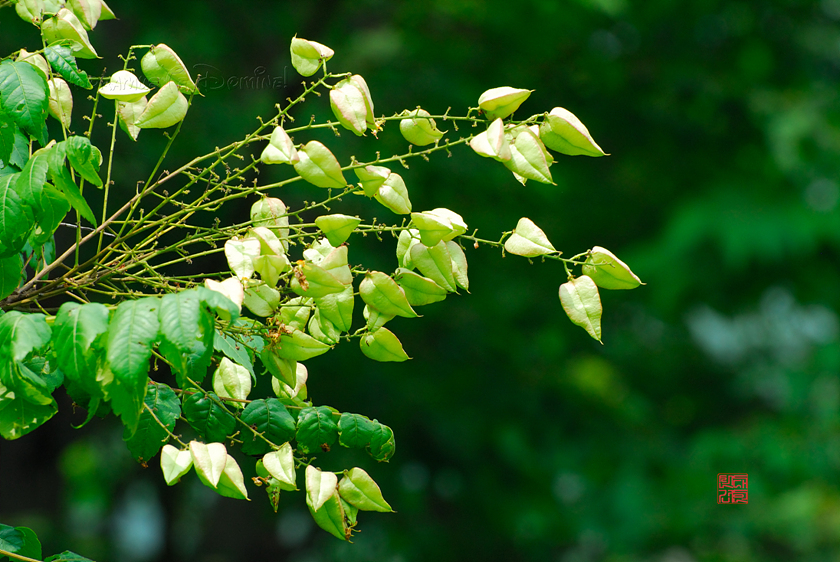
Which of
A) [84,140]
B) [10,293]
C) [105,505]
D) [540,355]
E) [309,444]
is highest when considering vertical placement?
[84,140]

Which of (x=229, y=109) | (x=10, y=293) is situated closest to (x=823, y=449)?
(x=229, y=109)

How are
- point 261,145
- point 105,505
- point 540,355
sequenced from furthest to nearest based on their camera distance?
point 105,505, point 540,355, point 261,145

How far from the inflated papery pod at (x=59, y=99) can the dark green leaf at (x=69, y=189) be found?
5.7 inches

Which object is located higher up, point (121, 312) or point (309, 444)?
point (121, 312)

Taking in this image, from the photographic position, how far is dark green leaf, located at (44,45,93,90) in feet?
2.42

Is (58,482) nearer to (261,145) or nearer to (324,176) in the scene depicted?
(261,145)

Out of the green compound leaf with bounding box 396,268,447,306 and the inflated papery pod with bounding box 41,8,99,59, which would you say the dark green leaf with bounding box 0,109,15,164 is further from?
the green compound leaf with bounding box 396,268,447,306

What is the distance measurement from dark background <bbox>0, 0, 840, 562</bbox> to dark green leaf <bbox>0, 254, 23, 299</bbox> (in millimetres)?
2283

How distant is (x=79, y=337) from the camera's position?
596 mm

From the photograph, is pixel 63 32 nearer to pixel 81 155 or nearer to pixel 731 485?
pixel 81 155

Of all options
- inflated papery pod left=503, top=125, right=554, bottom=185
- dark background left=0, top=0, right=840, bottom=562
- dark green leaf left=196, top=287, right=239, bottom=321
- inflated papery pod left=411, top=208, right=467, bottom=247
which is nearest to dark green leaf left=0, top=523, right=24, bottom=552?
dark green leaf left=196, top=287, right=239, bottom=321

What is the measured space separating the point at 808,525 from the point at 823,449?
35 cm

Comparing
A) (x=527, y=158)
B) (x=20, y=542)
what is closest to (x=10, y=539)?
(x=20, y=542)

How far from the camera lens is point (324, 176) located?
719 mm
